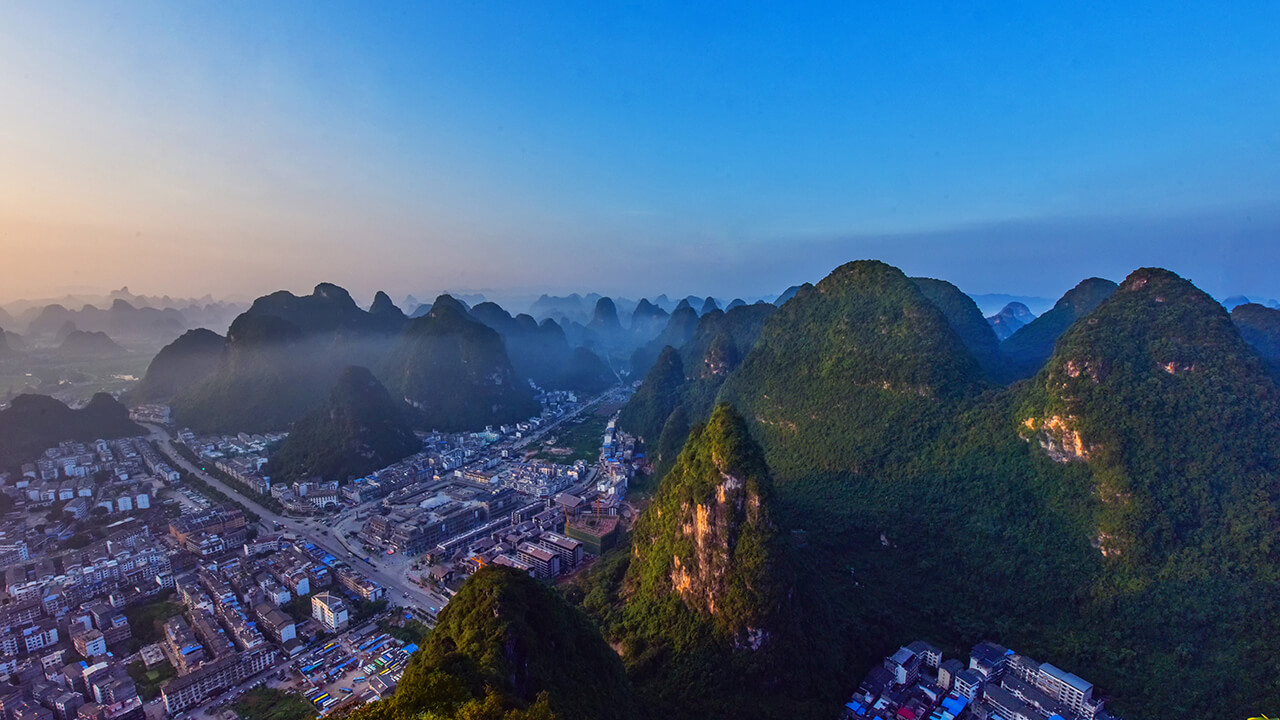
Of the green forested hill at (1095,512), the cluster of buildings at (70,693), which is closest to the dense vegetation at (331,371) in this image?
the cluster of buildings at (70,693)

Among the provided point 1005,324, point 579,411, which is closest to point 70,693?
point 579,411

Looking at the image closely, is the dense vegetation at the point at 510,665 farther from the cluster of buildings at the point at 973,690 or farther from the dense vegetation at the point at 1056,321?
the dense vegetation at the point at 1056,321

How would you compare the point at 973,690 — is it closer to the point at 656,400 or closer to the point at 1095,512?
the point at 1095,512

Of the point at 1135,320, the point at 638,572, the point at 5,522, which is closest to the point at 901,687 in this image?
the point at 638,572

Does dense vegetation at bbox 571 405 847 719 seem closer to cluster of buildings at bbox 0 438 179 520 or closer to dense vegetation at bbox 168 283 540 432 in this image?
cluster of buildings at bbox 0 438 179 520

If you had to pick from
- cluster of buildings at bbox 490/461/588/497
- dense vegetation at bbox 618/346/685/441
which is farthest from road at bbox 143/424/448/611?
dense vegetation at bbox 618/346/685/441

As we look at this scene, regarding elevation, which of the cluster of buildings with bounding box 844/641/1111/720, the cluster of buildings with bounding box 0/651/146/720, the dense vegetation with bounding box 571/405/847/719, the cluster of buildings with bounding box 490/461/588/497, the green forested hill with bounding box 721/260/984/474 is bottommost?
the cluster of buildings with bounding box 0/651/146/720
